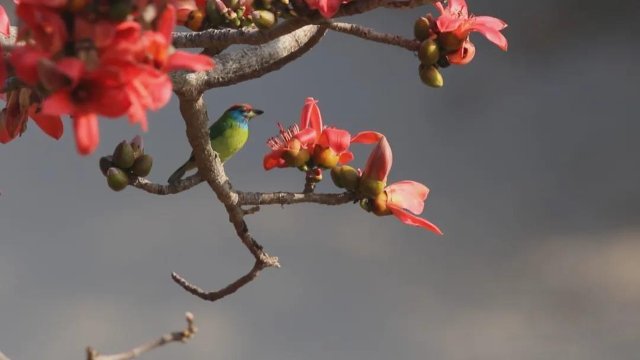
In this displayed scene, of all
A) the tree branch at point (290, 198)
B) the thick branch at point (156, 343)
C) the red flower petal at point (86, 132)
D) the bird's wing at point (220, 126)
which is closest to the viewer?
the red flower petal at point (86, 132)

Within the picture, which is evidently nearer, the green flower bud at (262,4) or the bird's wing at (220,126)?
the green flower bud at (262,4)

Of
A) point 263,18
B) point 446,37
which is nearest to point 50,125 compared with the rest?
point 263,18

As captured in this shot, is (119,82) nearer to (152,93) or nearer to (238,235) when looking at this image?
(152,93)

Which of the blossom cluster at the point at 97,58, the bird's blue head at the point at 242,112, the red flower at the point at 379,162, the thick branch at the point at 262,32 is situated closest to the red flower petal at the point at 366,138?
the red flower at the point at 379,162

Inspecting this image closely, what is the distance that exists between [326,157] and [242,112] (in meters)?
0.66

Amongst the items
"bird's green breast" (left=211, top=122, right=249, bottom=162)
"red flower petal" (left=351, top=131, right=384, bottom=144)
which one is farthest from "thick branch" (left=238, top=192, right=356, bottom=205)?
"bird's green breast" (left=211, top=122, right=249, bottom=162)

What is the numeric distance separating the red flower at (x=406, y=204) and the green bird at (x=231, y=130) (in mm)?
728

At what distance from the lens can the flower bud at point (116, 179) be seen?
1723mm

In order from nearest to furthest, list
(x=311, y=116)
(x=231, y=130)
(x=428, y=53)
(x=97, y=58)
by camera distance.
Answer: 1. (x=97, y=58)
2. (x=428, y=53)
3. (x=311, y=116)
4. (x=231, y=130)

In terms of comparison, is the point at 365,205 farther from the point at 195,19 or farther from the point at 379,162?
the point at 195,19

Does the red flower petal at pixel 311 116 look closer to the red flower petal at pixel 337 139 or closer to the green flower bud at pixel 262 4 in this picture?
the red flower petal at pixel 337 139

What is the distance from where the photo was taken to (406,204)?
1627 mm

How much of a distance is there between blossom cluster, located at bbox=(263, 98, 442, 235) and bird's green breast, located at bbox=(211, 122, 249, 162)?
54 centimetres

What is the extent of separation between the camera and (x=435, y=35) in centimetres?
162
